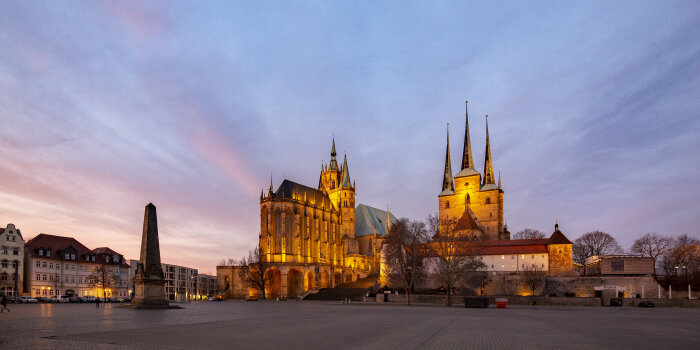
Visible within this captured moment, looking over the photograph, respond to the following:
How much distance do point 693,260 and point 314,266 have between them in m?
62.9

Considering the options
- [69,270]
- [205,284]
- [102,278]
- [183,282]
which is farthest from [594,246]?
[205,284]

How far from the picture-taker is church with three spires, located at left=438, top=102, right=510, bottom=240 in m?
100

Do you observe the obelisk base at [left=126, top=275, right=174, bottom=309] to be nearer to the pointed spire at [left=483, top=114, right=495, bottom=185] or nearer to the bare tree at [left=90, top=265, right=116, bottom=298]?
the bare tree at [left=90, top=265, right=116, bottom=298]

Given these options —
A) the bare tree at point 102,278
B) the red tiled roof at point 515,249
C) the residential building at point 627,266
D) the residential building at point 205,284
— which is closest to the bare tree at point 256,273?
the bare tree at point 102,278

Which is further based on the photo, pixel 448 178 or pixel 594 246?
pixel 448 178

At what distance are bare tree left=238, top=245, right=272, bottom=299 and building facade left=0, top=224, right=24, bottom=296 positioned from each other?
31847 millimetres

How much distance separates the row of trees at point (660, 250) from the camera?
256 feet

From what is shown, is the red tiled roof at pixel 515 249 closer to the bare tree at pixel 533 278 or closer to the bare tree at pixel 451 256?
the bare tree at pixel 533 278

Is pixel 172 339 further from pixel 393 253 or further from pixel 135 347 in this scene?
pixel 393 253

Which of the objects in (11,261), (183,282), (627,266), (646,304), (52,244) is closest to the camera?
(646,304)

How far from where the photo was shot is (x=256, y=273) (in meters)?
82.5

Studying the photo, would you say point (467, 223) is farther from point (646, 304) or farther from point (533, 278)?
point (646, 304)

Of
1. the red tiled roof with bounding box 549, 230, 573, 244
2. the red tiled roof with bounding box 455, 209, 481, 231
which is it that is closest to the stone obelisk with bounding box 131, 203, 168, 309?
the red tiled roof with bounding box 549, 230, 573, 244

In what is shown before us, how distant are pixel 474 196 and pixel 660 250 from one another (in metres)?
34.5
